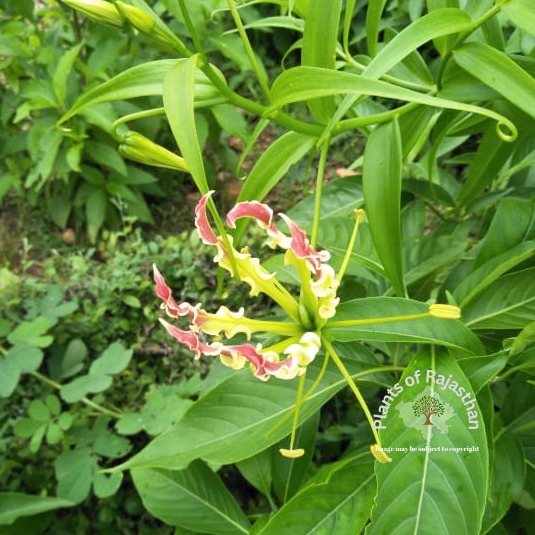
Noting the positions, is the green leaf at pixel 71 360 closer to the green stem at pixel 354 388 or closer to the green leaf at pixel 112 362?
the green leaf at pixel 112 362

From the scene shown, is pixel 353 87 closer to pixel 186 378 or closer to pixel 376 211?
pixel 376 211

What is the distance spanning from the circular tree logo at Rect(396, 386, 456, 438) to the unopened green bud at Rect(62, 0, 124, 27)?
48cm

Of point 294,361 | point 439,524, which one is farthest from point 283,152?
point 439,524

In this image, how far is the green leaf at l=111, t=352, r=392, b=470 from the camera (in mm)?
808

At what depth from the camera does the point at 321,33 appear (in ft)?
2.17

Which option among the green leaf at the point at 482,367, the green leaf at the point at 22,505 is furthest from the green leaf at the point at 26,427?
the green leaf at the point at 482,367

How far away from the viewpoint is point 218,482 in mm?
1077

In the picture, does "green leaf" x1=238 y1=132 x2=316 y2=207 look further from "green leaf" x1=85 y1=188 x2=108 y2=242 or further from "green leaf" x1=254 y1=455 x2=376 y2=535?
"green leaf" x1=85 y1=188 x2=108 y2=242

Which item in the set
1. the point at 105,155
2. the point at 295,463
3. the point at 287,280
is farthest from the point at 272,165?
the point at 105,155

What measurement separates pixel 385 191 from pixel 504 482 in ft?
1.32

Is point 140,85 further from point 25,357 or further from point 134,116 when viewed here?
point 25,357

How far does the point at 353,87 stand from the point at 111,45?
1.45 meters

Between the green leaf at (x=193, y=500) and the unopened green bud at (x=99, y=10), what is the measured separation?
69 cm

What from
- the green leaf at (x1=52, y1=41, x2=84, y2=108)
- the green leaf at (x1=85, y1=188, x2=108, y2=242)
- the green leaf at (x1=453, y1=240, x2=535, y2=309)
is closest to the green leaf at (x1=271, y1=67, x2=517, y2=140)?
the green leaf at (x1=453, y1=240, x2=535, y2=309)
